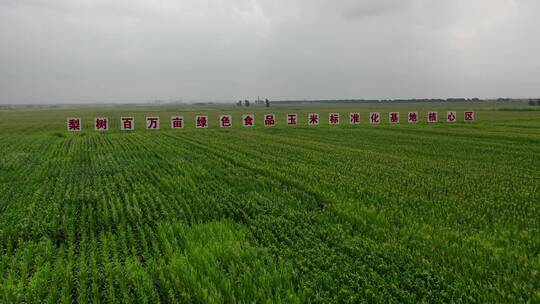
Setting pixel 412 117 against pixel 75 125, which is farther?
pixel 412 117

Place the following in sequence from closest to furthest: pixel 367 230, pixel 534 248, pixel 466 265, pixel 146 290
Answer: pixel 146 290, pixel 466 265, pixel 534 248, pixel 367 230

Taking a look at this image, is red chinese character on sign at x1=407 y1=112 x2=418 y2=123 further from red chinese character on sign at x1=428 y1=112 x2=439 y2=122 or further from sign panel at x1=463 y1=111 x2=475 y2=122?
sign panel at x1=463 y1=111 x2=475 y2=122

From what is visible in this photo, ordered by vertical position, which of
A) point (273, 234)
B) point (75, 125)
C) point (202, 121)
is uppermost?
point (202, 121)

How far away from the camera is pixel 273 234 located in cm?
659

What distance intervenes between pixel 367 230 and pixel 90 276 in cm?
473

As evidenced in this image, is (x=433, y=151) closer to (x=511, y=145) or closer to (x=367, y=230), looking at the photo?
(x=511, y=145)

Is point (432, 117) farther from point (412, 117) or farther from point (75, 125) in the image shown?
point (75, 125)

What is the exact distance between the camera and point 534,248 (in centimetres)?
577

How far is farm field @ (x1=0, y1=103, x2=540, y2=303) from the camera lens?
4785mm

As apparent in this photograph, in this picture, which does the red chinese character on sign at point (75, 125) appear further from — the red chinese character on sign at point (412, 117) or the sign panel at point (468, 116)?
the sign panel at point (468, 116)

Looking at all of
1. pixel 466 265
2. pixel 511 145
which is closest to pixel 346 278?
pixel 466 265

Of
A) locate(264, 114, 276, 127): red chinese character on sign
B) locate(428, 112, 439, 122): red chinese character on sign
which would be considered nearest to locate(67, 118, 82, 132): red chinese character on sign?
locate(264, 114, 276, 127): red chinese character on sign

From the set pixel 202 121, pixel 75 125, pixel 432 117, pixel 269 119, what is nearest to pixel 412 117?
pixel 432 117

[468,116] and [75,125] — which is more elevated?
[468,116]
